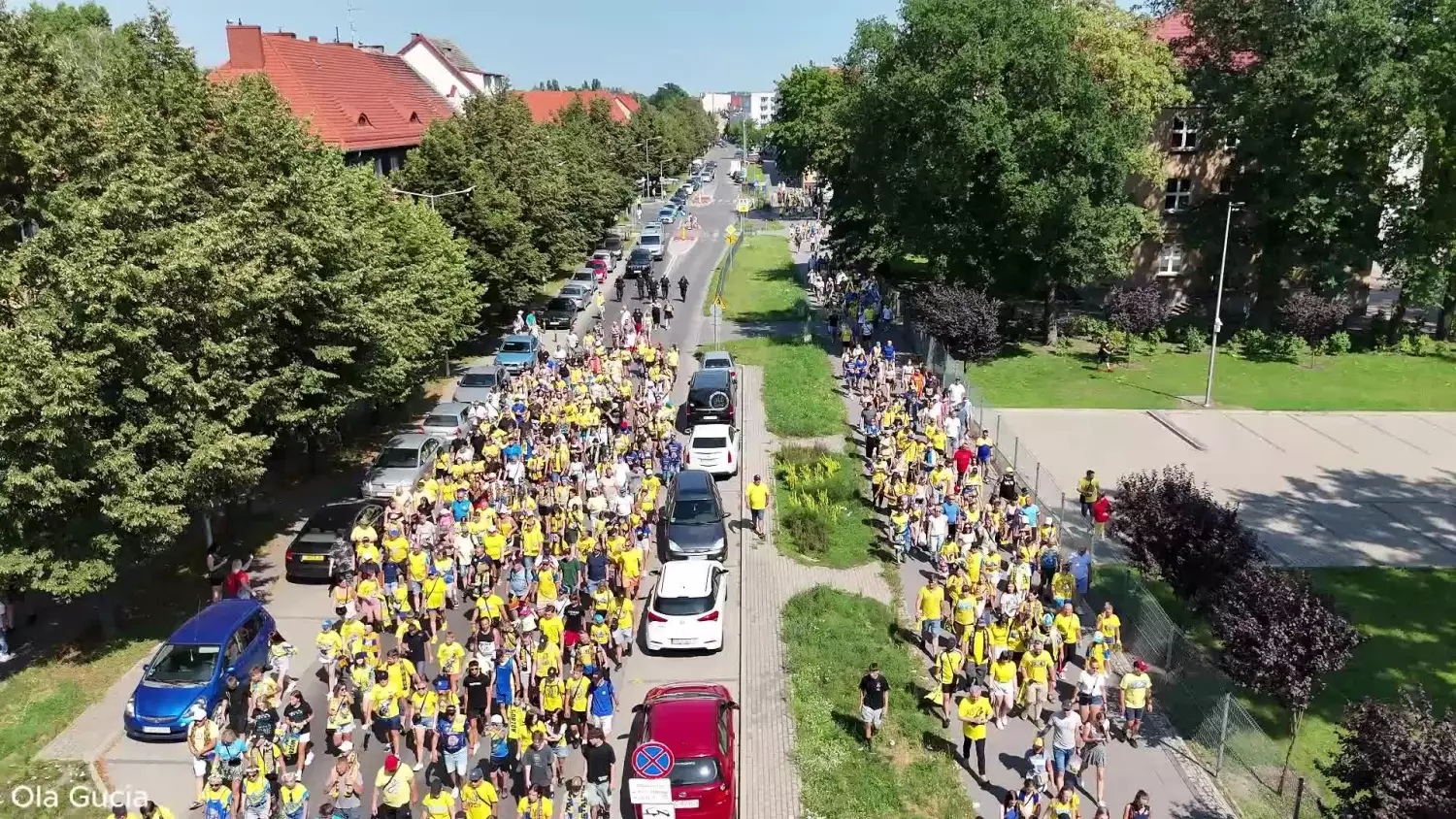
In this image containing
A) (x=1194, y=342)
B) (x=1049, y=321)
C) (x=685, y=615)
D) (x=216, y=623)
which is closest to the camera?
(x=216, y=623)

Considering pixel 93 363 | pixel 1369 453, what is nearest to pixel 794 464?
pixel 93 363

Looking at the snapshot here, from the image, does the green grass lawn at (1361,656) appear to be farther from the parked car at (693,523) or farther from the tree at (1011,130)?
the tree at (1011,130)

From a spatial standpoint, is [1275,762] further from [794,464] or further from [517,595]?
[794,464]

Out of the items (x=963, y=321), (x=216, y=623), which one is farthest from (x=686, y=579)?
(x=963, y=321)

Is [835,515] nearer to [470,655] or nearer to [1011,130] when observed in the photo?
[470,655]

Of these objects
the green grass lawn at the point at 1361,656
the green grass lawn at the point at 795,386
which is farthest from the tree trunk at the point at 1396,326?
the green grass lawn at the point at 1361,656

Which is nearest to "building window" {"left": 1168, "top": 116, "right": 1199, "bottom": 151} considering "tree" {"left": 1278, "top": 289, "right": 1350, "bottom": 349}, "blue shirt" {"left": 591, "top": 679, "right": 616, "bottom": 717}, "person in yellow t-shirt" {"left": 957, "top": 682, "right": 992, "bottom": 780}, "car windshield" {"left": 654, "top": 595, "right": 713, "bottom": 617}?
"tree" {"left": 1278, "top": 289, "right": 1350, "bottom": 349}
